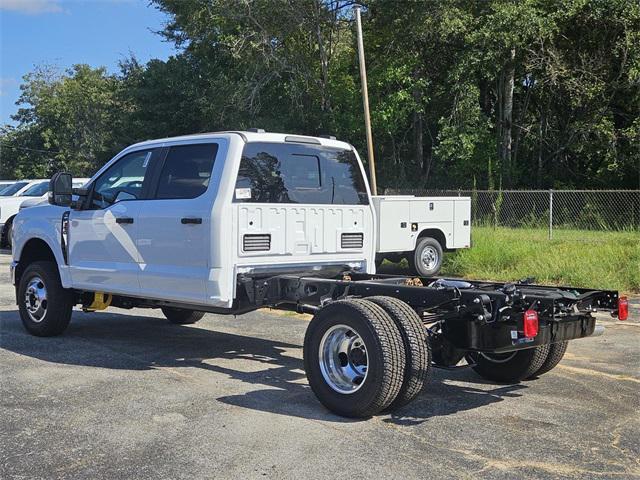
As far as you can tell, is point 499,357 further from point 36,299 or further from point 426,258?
point 426,258

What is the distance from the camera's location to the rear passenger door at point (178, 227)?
6422 mm

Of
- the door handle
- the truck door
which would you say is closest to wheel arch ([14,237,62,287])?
the truck door

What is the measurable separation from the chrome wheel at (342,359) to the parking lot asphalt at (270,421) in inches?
11.0

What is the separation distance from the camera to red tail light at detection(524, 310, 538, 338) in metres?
4.96

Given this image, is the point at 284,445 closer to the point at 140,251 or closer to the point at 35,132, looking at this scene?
the point at 140,251

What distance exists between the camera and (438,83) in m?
29.3

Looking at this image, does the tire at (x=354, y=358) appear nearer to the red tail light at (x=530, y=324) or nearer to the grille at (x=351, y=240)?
the red tail light at (x=530, y=324)

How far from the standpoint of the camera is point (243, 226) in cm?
641

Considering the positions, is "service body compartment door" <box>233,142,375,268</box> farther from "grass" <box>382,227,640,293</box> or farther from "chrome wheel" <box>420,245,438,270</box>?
"chrome wheel" <box>420,245,438,270</box>

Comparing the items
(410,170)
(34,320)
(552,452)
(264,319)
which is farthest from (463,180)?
(552,452)

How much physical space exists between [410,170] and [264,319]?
22214 mm

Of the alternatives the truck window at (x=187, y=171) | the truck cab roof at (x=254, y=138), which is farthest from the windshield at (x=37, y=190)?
the truck window at (x=187, y=171)

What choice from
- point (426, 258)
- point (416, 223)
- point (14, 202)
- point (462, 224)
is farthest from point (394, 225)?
point (14, 202)

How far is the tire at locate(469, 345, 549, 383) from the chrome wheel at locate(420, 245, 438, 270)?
7337 millimetres
